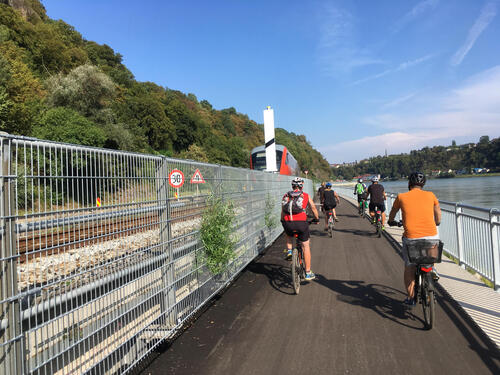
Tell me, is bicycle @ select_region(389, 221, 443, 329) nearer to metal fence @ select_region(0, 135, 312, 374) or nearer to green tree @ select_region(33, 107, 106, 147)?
metal fence @ select_region(0, 135, 312, 374)

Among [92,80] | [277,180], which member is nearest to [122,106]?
[92,80]

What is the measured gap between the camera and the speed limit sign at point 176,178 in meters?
4.41

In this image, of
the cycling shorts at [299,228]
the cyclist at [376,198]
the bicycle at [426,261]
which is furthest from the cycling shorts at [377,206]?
the bicycle at [426,261]

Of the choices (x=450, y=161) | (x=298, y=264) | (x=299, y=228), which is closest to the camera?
(x=299, y=228)

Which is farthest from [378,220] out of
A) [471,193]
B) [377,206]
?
[471,193]

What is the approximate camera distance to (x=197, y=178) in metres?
5.14

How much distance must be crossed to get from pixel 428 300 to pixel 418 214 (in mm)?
1065

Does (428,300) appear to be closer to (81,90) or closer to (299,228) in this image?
(299,228)

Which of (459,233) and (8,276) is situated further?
(459,233)

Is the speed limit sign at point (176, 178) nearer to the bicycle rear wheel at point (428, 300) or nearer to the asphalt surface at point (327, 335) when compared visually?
the asphalt surface at point (327, 335)

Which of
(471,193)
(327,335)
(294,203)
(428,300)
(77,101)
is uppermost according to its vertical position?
(77,101)

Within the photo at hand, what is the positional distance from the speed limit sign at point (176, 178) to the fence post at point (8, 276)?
7.27ft

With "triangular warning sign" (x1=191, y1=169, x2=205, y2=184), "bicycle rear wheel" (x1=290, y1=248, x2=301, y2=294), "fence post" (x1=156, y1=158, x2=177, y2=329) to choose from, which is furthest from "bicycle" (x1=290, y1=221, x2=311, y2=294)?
"fence post" (x1=156, y1=158, x2=177, y2=329)

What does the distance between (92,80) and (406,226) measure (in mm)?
42077
